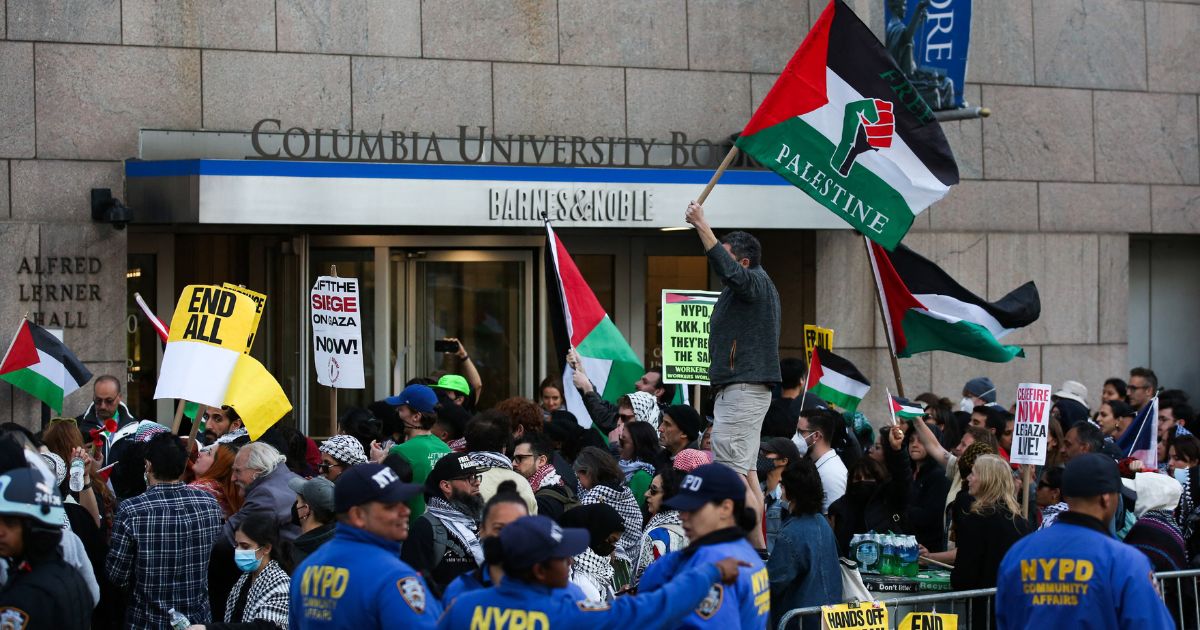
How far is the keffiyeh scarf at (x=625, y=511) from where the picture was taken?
8289mm

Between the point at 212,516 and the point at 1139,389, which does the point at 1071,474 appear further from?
the point at 1139,389

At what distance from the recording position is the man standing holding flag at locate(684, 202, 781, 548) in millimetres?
8656

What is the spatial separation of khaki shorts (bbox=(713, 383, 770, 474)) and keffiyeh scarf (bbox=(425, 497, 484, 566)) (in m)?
1.65

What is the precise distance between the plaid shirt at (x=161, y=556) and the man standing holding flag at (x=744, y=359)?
9.43 ft

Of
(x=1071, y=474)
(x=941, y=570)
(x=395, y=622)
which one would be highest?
(x=1071, y=474)

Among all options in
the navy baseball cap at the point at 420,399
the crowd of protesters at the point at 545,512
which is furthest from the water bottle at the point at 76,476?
the navy baseball cap at the point at 420,399

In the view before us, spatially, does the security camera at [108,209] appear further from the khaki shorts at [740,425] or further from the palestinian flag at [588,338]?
the khaki shorts at [740,425]

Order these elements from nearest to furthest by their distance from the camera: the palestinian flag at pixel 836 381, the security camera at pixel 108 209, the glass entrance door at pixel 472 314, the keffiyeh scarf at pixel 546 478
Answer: the keffiyeh scarf at pixel 546 478 → the palestinian flag at pixel 836 381 → the security camera at pixel 108 209 → the glass entrance door at pixel 472 314

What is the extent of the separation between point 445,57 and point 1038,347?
7.54m

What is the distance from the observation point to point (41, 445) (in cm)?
885

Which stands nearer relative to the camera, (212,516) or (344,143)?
(212,516)

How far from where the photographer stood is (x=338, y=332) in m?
12.2

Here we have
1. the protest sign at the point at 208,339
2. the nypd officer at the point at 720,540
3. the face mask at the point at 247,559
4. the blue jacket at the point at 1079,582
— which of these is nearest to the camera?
the nypd officer at the point at 720,540

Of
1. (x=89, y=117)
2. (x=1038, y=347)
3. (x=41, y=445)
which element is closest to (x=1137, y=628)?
(x=41, y=445)
